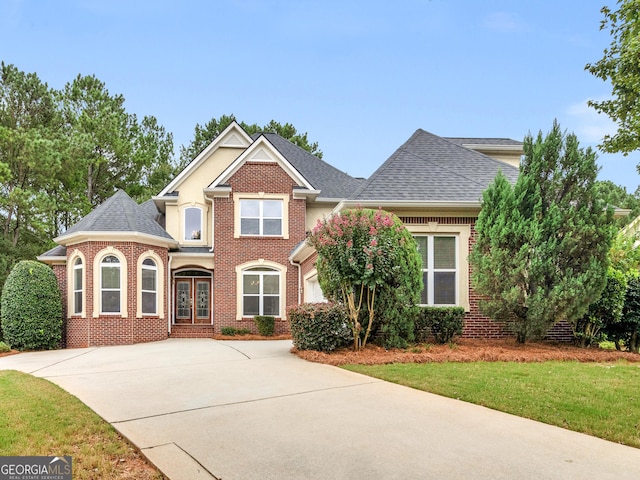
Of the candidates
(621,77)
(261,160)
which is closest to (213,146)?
(261,160)

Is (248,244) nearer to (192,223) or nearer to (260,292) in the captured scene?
(260,292)

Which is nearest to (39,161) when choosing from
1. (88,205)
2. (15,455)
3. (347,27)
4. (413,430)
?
(88,205)

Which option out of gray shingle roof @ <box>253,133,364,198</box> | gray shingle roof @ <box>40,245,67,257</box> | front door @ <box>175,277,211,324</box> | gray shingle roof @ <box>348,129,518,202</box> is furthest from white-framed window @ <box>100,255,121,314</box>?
gray shingle roof @ <box>348,129,518,202</box>

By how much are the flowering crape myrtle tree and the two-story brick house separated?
1.52 metres

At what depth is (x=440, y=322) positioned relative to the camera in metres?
10.6

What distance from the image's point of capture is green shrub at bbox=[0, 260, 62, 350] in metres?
14.5

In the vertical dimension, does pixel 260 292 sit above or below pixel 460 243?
below

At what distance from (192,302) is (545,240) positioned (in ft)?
42.7

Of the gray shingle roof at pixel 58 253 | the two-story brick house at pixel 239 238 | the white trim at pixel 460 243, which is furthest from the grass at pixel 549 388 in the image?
the gray shingle roof at pixel 58 253

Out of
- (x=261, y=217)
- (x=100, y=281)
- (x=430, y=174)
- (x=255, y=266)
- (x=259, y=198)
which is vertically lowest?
(x=100, y=281)

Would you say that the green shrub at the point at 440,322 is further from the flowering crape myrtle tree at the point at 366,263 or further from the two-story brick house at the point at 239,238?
the two-story brick house at the point at 239,238

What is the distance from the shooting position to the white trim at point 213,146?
18500 mm

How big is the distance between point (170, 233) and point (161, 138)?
16.8 meters

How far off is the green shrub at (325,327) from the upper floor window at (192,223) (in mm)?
9798
